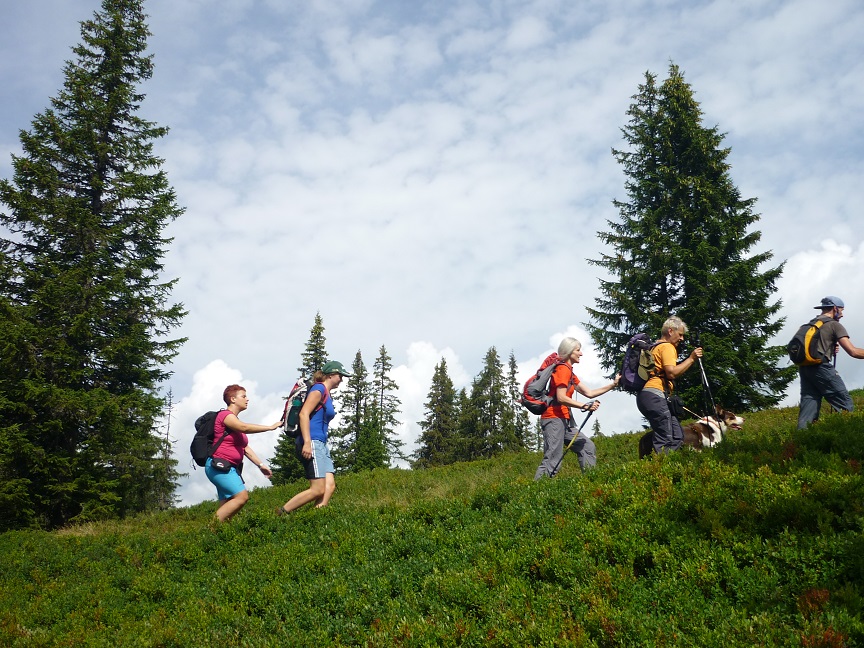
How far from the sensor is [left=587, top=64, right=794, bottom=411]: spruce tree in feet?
62.0

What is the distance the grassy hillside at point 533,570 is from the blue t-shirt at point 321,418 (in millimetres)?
1279

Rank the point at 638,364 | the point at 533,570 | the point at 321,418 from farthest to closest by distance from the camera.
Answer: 1. the point at 321,418
2. the point at 638,364
3. the point at 533,570

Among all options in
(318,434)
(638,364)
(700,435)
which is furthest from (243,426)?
(700,435)

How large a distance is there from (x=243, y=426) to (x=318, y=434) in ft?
3.92

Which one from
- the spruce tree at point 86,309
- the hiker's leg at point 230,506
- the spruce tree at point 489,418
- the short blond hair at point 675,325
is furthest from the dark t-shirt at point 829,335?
the spruce tree at point 489,418

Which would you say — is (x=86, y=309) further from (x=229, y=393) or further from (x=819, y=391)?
(x=819, y=391)

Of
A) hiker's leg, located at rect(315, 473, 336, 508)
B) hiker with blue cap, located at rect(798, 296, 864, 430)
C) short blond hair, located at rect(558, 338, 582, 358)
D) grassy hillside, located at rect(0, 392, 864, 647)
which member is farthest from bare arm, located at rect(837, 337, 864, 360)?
hiker's leg, located at rect(315, 473, 336, 508)

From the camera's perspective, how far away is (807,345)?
8.57m

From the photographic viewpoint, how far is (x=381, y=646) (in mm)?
4793

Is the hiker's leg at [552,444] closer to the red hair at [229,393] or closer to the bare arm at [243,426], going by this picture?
the bare arm at [243,426]

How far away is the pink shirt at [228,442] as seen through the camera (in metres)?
8.73

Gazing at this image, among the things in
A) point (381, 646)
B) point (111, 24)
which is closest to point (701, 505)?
point (381, 646)

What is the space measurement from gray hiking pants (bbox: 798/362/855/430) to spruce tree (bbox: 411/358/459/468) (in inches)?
1605

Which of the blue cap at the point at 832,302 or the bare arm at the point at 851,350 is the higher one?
the blue cap at the point at 832,302
